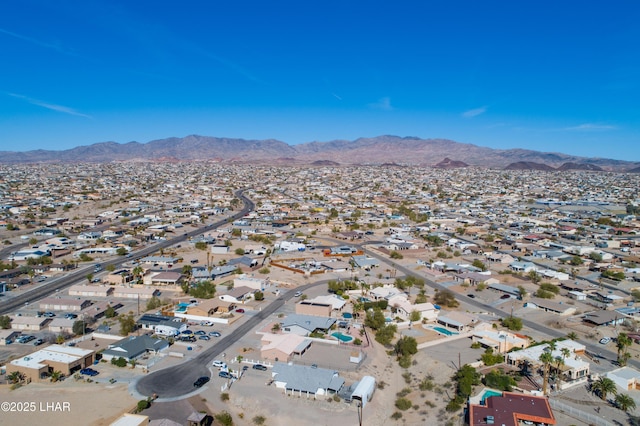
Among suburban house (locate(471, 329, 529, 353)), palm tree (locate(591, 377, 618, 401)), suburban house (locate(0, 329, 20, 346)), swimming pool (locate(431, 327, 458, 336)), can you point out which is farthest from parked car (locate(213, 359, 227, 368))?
palm tree (locate(591, 377, 618, 401))

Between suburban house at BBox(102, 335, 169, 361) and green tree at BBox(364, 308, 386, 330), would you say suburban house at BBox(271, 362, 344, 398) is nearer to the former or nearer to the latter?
green tree at BBox(364, 308, 386, 330)

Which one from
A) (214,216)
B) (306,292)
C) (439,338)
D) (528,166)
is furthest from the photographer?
(528,166)

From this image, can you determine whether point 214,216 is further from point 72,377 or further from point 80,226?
point 72,377

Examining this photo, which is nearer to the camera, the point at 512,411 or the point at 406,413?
the point at 512,411

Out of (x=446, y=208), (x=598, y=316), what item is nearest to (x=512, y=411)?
(x=598, y=316)

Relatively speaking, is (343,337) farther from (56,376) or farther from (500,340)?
(56,376)
